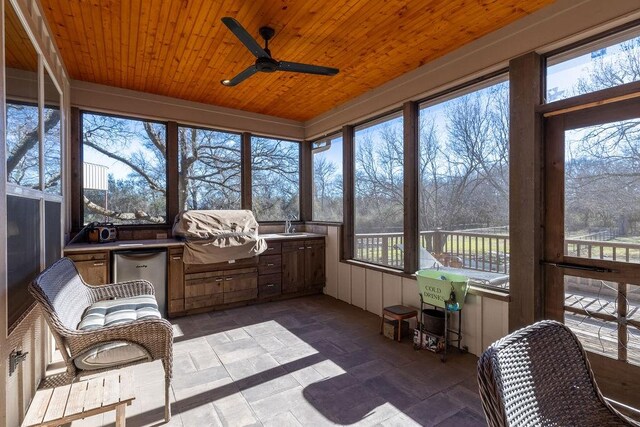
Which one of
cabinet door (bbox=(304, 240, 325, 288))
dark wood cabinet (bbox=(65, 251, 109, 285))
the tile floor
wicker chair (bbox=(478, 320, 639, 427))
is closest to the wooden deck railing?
cabinet door (bbox=(304, 240, 325, 288))

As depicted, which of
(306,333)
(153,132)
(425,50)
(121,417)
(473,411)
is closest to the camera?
(121,417)

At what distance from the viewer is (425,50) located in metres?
3.07

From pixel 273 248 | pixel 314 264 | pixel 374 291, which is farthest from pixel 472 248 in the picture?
pixel 273 248

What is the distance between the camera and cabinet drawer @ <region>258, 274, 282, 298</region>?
14.8ft

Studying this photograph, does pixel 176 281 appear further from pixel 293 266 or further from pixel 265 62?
pixel 265 62

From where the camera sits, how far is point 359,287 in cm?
430

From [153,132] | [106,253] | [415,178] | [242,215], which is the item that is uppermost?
[153,132]

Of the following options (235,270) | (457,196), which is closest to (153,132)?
(235,270)

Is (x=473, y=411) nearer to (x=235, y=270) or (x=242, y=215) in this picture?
(x=235, y=270)

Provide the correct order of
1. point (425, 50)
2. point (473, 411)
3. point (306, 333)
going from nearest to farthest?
point (473, 411), point (425, 50), point (306, 333)

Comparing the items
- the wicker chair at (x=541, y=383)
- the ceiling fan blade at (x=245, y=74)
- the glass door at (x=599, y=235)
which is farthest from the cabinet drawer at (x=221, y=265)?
the wicker chair at (x=541, y=383)

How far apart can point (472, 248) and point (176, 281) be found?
3.41 m

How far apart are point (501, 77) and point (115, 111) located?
4431mm

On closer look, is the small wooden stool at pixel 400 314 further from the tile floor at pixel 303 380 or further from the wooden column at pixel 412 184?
the wooden column at pixel 412 184
